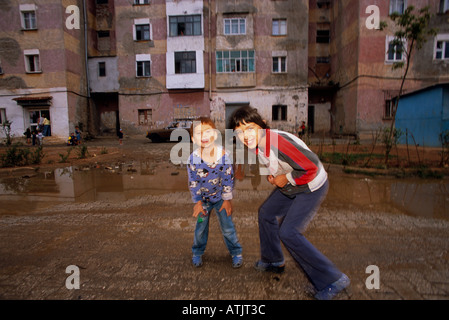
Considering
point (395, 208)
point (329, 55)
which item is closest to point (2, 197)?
point (395, 208)

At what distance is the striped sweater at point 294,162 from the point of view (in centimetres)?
201

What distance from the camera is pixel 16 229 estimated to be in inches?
138

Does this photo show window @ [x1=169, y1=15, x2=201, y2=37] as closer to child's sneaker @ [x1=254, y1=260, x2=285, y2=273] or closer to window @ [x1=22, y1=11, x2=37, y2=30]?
window @ [x1=22, y1=11, x2=37, y2=30]

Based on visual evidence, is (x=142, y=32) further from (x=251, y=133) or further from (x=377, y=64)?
(x=251, y=133)

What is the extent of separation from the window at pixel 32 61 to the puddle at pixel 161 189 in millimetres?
17619

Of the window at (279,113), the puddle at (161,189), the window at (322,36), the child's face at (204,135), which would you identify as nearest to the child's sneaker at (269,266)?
the child's face at (204,135)

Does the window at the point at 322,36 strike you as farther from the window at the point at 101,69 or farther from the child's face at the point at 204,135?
the child's face at the point at 204,135

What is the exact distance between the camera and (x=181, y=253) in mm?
2793

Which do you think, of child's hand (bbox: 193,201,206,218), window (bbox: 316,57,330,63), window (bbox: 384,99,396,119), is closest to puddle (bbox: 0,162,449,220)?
child's hand (bbox: 193,201,206,218)

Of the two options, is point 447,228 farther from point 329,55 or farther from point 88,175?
point 329,55

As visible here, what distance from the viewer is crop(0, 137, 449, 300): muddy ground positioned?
2.14 meters

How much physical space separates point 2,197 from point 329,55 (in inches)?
1033

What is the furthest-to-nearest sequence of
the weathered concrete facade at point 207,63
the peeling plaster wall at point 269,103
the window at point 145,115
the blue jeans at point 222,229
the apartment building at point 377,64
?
the window at point 145,115
the peeling plaster wall at point 269,103
the weathered concrete facade at point 207,63
the apartment building at point 377,64
the blue jeans at point 222,229

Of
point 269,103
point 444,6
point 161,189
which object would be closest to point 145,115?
point 269,103
